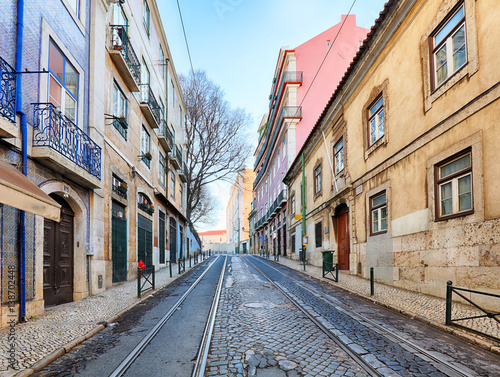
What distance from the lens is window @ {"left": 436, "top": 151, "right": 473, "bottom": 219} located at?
26.7 feet

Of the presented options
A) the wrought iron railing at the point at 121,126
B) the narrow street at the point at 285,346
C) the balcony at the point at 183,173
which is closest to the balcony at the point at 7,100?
the narrow street at the point at 285,346

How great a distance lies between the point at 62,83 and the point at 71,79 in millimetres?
635

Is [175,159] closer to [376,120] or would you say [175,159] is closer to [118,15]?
[118,15]

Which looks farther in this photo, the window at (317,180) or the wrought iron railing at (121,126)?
the window at (317,180)

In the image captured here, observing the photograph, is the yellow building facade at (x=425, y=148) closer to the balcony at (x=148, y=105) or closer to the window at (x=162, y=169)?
the balcony at (x=148, y=105)

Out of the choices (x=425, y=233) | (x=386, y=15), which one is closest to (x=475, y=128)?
(x=425, y=233)

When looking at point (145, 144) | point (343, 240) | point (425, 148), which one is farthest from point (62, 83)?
point (343, 240)

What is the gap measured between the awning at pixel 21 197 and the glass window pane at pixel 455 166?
8377 mm

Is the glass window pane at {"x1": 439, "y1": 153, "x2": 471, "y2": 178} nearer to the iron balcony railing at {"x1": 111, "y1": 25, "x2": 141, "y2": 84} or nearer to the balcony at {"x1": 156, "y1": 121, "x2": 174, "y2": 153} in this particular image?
the iron balcony railing at {"x1": 111, "y1": 25, "x2": 141, "y2": 84}

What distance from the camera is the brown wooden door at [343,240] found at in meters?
17.2

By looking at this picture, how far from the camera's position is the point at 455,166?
28.2ft

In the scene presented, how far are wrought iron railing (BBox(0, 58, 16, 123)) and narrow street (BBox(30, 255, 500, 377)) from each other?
4.32 meters

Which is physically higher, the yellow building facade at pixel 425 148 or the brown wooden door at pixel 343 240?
the yellow building facade at pixel 425 148

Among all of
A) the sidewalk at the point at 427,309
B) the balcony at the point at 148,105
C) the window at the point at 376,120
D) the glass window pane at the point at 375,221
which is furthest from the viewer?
the balcony at the point at 148,105
